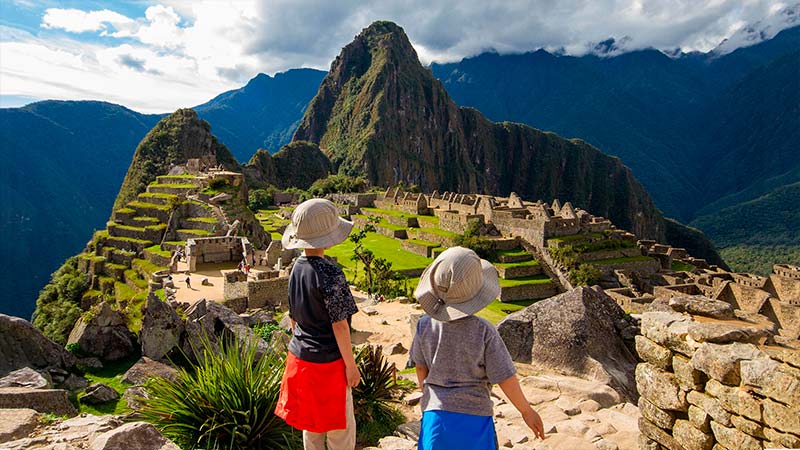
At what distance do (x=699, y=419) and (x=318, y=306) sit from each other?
11.9 ft

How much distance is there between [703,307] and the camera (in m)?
5.37

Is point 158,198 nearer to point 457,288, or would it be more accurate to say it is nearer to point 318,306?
point 318,306

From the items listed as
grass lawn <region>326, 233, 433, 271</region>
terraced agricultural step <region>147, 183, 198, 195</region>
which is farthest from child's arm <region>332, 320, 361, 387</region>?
terraced agricultural step <region>147, 183, 198, 195</region>

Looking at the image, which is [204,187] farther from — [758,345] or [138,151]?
[138,151]

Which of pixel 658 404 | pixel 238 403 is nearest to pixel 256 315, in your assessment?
pixel 238 403

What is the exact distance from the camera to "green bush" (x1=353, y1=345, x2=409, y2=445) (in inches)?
210

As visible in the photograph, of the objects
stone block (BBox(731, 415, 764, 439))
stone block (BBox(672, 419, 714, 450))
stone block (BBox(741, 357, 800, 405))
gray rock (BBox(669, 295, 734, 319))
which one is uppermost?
gray rock (BBox(669, 295, 734, 319))

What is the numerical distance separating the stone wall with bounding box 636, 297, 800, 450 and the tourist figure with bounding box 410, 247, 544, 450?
192cm

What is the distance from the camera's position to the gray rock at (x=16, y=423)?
418cm

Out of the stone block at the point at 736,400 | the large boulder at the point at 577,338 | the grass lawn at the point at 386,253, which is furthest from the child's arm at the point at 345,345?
the grass lawn at the point at 386,253

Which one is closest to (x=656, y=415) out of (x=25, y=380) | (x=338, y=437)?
(x=338, y=437)

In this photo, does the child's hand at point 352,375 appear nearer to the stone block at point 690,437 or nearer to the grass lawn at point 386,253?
the stone block at point 690,437

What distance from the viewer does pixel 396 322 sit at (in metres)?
12.7

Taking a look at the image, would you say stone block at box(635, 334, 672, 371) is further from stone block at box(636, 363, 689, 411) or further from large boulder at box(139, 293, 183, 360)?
large boulder at box(139, 293, 183, 360)
